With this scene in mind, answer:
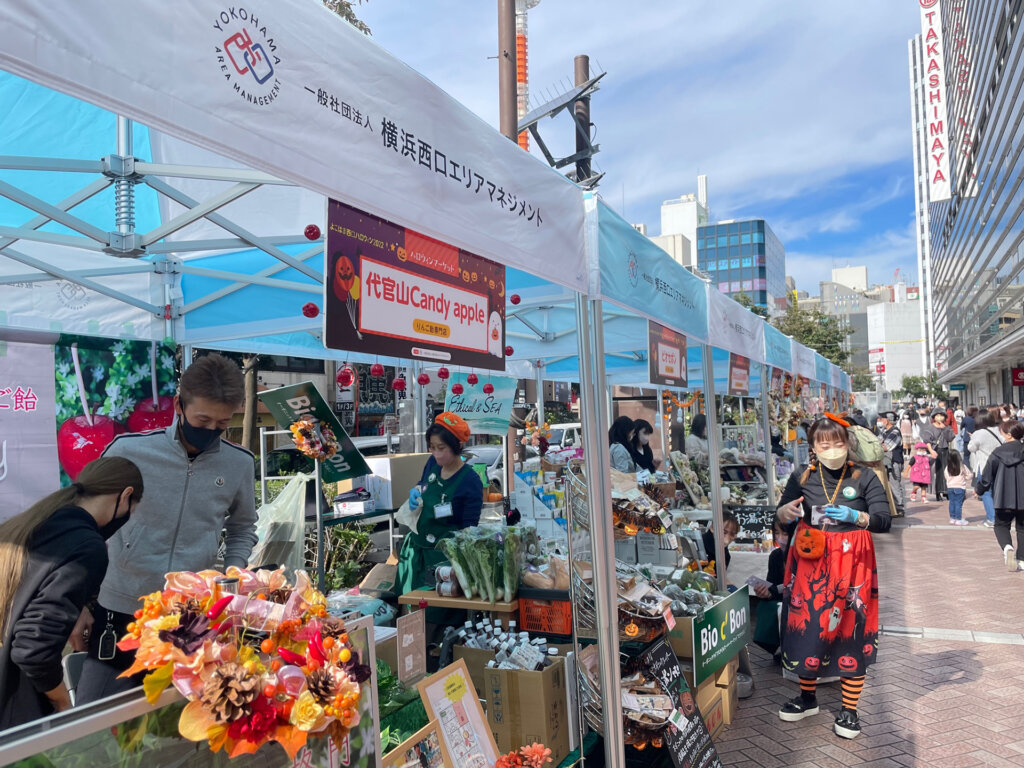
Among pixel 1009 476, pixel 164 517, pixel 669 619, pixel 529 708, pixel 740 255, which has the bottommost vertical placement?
pixel 529 708

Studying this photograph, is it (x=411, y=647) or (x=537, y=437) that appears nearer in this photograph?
(x=411, y=647)

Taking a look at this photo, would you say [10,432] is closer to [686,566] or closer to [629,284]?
[629,284]

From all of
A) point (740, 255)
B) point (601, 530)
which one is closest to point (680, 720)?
point (601, 530)

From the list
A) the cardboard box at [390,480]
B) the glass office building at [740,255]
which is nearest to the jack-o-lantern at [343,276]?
the cardboard box at [390,480]

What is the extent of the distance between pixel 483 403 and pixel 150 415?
3581 millimetres

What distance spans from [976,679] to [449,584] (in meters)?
3.84

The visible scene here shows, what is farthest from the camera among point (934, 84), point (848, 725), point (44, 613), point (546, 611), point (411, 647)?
point (934, 84)

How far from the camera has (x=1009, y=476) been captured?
7406 millimetres

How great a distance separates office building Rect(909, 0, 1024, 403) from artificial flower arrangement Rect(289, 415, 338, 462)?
2282 cm

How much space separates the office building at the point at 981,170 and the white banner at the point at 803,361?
14.2 m

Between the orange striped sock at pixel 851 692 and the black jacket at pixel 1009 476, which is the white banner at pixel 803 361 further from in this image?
the orange striped sock at pixel 851 692

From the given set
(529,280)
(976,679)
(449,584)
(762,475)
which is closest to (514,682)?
(449,584)

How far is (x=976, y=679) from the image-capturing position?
479 cm

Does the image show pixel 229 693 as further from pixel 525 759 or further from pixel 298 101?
pixel 525 759
